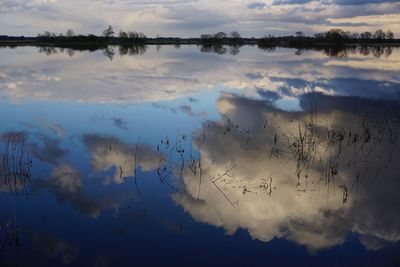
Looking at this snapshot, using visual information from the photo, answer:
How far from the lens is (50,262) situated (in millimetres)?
5211

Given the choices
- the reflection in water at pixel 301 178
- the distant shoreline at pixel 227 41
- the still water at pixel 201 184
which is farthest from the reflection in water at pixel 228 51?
the reflection in water at pixel 301 178

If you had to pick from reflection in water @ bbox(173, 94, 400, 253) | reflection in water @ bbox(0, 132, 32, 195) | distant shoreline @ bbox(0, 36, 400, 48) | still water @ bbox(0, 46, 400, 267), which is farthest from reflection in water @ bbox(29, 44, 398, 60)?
reflection in water @ bbox(0, 132, 32, 195)

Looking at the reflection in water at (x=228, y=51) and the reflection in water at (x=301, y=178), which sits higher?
the reflection in water at (x=228, y=51)

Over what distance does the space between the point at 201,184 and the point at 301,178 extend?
1.99m

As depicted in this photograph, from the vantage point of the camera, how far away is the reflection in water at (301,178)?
20.8ft

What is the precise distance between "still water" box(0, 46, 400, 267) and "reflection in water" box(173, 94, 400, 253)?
1.2 inches

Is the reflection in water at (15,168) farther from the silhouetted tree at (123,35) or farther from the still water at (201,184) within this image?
the silhouetted tree at (123,35)

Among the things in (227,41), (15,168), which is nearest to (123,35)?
(227,41)

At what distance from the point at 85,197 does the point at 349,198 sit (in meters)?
4.51

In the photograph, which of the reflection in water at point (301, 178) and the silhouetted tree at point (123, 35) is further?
the silhouetted tree at point (123, 35)

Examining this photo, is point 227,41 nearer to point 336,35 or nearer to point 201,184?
point 336,35

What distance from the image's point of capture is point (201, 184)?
26.1 ft

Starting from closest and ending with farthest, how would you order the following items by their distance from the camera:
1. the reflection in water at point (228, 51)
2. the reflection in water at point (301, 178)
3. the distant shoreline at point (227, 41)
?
1. the reflection in water at point (301, 178)
2. the reflection in water at point (228, 51)
3. the distant shoreline at point (227, 41)

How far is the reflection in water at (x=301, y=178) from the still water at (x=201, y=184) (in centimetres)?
3
